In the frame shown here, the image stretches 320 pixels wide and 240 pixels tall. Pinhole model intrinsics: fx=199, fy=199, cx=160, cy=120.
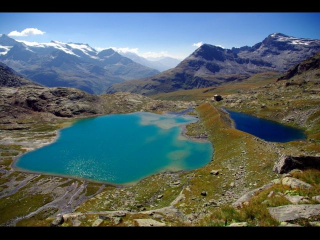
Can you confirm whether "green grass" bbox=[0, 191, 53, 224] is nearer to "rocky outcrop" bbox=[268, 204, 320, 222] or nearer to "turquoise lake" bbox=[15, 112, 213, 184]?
"turquoise lake" bbox=[15, 112, 213, 184]

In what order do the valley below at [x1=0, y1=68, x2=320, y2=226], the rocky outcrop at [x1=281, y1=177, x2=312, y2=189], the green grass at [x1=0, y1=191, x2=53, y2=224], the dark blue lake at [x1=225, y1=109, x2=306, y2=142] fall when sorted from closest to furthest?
the valley below at [x1=0, y1=68, x2=320, y2=226] < the rocky outcrop at [x1=281, y1=177, x2=312, y2=189] < the green grass at [x1=0, y1=191, x2=53, y2=224] < the dark blue lake at [x1=225, y1=109, x2=306, y2=142]

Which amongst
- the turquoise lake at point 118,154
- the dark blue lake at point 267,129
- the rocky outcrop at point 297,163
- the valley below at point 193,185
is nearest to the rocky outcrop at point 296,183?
the valley below at point 193,185

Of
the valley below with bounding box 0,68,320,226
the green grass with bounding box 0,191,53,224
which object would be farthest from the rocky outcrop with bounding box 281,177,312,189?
the green grass with bounding box 0,191,53,224

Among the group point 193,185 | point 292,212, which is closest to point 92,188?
point 193,185

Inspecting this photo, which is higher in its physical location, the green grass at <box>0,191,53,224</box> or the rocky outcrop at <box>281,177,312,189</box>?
the rocky outcrop at <box>281,177,312,189</box>

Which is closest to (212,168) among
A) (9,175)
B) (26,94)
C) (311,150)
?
(311,150)

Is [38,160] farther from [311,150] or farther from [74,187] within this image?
[311,150]
